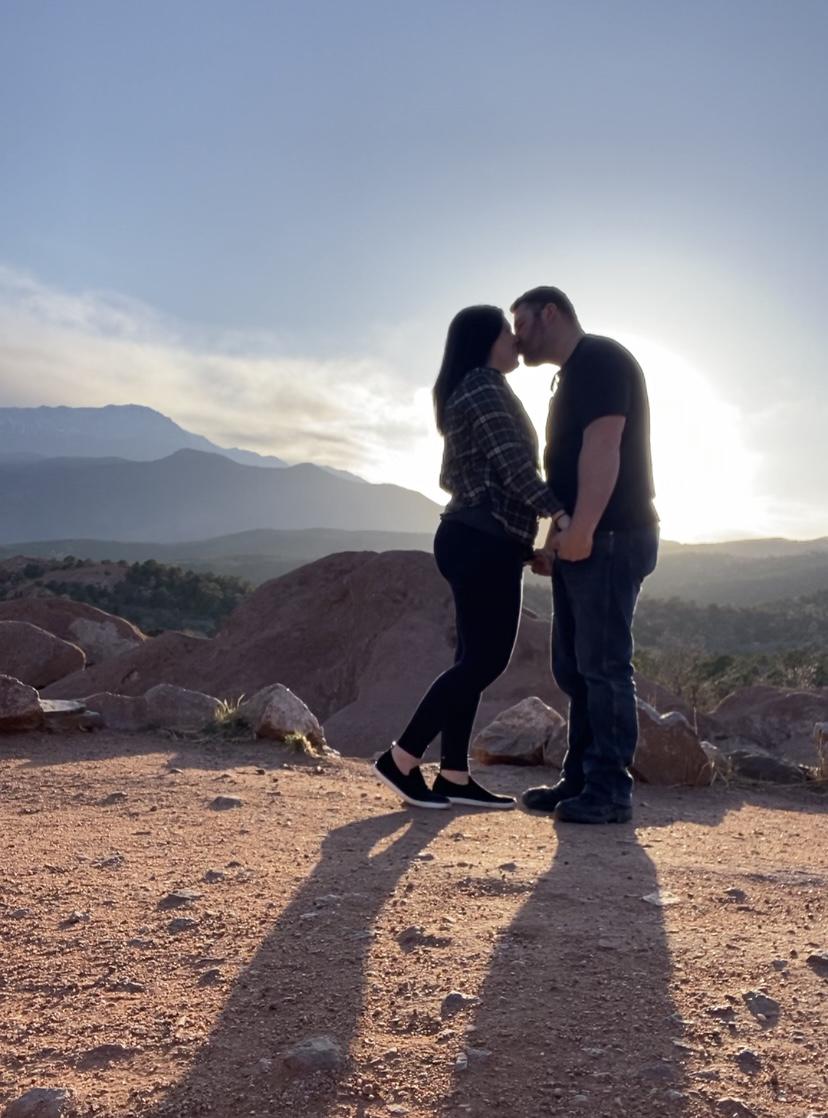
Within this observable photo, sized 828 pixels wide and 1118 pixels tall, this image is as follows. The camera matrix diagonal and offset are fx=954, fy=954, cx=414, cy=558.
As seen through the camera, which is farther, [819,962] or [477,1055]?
[819,962]

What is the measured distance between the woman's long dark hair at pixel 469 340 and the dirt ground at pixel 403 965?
5.17ft

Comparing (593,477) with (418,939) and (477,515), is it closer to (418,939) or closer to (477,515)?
(477,515)

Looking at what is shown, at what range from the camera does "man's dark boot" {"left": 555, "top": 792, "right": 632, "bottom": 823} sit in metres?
3.37

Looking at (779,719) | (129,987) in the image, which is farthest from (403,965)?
(779,719)

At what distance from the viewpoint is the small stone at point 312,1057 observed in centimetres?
145

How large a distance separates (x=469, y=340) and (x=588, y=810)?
67.6 inches

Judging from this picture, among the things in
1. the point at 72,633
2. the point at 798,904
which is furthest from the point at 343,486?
the point at 798,904

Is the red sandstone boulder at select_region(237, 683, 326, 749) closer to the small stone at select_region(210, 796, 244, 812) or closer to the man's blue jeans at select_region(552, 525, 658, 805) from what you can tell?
the small stone at select_region(210, 796, 244, 812)

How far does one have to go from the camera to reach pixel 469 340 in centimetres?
338

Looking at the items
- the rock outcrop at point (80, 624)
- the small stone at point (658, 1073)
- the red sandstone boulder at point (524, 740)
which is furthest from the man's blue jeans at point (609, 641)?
the rock outcrop at point (80, 624)

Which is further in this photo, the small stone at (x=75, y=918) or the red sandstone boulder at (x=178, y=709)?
the red sandstone boulder at (x=178, y=709)

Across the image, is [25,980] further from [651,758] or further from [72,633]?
[72,633]

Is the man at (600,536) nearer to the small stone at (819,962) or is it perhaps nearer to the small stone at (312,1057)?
the small stone at (819,962)

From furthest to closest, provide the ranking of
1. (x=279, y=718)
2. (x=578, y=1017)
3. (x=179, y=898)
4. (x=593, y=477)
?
1. (x=279, y=718)
2. (x=593, y=477)
3. (x=179, y=898)
4. (x=578, y=1017)
